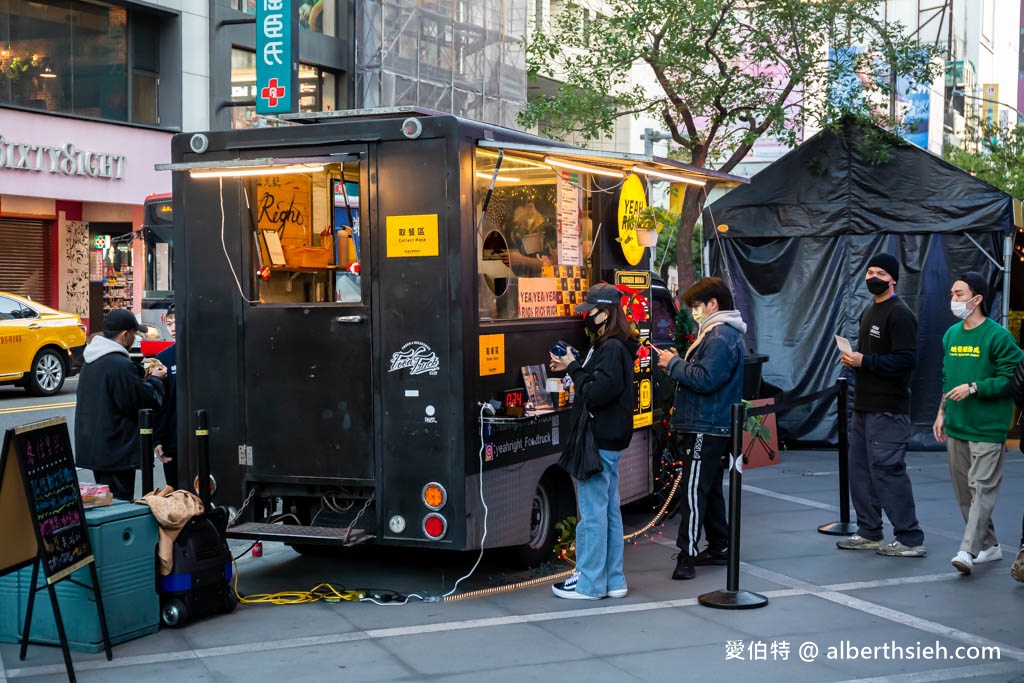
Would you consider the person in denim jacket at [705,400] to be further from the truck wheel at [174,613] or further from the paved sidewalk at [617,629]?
the truck wheel at [174,613]

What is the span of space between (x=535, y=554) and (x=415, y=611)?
50.4 inches

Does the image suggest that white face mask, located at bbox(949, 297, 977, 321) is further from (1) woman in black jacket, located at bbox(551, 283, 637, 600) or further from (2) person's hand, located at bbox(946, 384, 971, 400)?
(1) woman in black jacket, located at bbox(551, 283, 637, 600)

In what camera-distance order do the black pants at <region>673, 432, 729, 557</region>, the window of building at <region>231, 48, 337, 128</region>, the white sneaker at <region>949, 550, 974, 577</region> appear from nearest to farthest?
the white sneaker at <region>949, 550, 974, 577</region>
the black pants at <region>673, 432, 729, 557</region>
the window of building at <region>231, 48, 337, 128</region>

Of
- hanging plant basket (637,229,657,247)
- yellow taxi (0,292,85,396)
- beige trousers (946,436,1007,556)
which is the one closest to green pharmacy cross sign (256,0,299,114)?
yellow taxi (0,292,85,396)

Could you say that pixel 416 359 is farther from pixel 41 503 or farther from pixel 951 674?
pixel 951 674

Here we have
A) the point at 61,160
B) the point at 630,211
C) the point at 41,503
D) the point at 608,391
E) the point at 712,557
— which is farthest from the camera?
the point at 61,160

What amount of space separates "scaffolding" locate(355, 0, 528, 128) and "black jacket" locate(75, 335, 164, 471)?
68.8 ft

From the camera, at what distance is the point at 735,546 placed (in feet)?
22.3

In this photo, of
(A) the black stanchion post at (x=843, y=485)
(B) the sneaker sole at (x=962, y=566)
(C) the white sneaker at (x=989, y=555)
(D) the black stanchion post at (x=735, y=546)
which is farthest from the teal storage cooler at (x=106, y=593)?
(C) the white sneaker at (x=989, y=555)

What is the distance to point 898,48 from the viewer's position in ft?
53.7

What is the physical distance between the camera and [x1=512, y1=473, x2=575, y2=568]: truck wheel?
25.8 ft

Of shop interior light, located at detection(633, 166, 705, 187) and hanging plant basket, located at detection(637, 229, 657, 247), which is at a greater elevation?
shop interior light, located at detection(633, 166, 705, 187)

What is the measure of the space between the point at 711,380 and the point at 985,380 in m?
1.81

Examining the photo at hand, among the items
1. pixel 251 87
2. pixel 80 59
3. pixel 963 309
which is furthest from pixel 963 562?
A: pixel 251 87
